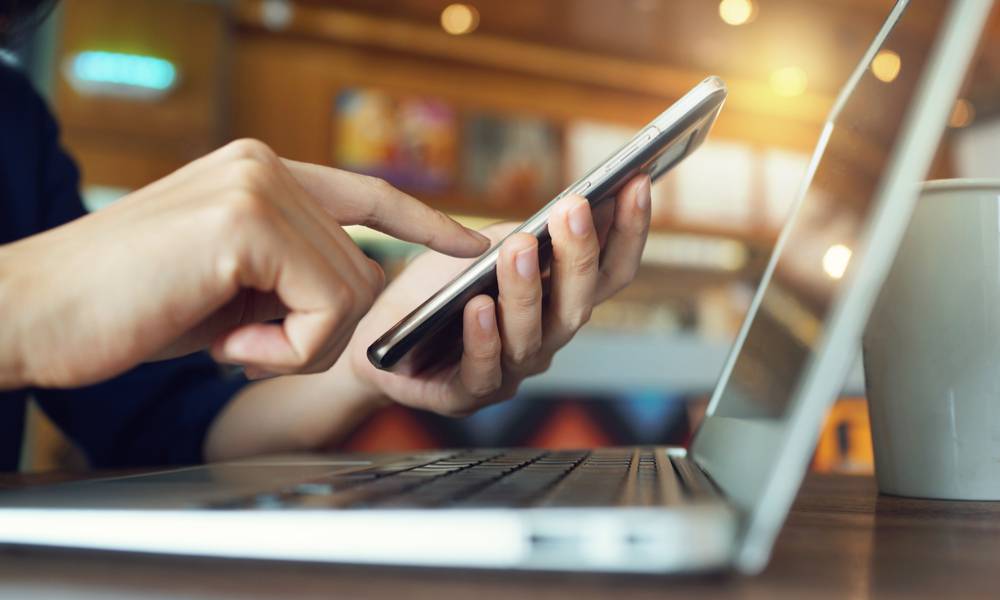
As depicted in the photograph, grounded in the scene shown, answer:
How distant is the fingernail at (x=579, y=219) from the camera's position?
0.48 meters

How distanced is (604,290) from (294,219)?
1.08 feet

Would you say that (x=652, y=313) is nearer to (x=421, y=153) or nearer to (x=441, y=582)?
(x=421, y=153)

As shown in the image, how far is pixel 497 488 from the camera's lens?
0.31 metres

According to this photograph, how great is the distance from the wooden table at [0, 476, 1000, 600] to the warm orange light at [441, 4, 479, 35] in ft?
9.09

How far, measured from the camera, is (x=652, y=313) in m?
3.46

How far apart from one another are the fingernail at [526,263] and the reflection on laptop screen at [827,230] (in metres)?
0.14

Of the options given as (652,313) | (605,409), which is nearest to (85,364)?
(605,409)

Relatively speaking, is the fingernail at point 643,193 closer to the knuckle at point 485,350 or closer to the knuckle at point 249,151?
the knuckle at point 485,350

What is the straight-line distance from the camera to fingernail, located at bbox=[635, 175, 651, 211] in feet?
1.75

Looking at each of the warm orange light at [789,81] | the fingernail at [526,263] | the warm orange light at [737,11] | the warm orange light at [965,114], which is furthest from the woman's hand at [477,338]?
the warm orange light at [965,114]

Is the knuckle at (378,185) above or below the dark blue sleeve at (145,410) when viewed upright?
above

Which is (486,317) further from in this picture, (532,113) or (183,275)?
(532,113)

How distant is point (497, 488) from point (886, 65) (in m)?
0.27

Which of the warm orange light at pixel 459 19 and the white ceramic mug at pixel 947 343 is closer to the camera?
the white ceramic mug at pixel 947 343
